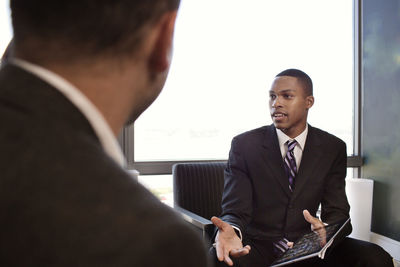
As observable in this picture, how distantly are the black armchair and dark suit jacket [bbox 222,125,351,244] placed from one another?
35 centimetres

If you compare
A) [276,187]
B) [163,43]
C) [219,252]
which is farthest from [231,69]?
[163,43]

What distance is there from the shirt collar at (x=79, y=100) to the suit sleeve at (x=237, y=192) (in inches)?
63.7

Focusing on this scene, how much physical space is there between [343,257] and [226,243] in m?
0.64

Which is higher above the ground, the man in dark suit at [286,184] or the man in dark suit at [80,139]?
the man in dark suit at [80,139]

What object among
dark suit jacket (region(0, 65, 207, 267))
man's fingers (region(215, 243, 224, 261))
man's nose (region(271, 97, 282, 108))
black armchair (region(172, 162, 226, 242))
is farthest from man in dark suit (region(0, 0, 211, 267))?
black armchair (region(172, 162, 226, 242))

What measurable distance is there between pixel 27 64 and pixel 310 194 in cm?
193

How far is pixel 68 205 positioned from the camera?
33 centimetres

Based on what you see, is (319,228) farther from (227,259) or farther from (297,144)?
(297,144)

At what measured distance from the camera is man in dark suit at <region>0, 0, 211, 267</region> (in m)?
0.32

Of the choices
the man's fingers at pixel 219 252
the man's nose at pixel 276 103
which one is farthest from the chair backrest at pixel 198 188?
the man's fingers at pixel 219 252

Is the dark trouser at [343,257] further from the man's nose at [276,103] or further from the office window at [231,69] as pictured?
the office window at [231,69]

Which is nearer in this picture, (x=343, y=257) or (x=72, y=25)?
(x=72, y=25)

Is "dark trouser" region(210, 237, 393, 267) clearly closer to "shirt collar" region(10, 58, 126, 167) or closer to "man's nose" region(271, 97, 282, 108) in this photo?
"man's nose" region(271, 97, 282, 108)

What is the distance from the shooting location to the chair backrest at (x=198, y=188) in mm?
2512
